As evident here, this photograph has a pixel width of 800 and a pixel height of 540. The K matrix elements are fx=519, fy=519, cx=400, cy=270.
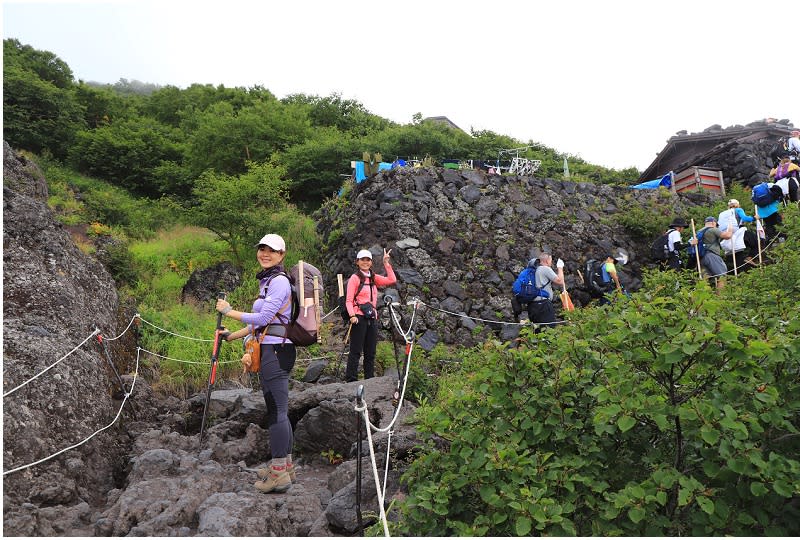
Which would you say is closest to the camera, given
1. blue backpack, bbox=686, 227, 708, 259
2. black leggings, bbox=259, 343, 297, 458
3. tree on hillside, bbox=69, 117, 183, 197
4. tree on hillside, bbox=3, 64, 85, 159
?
black leggings, bbox=259, 343, 297, 458

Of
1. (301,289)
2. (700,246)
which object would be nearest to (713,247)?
(700,246)

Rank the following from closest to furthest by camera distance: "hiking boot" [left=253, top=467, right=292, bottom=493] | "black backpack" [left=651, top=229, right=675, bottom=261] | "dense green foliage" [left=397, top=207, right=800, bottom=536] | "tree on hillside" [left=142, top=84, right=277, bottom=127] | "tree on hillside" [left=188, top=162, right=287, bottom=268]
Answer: "dense green foliage" [left=397, top=207, right=800, bottom=536] → "hiking boot" [left=253, top=467, right=292, bottom=493] → "tree on hillside" [left=188, top=162, right=287, bottom=268] → "black backpack" [left=651, top=229, right=675, bottom=261] → "tree on hillside" [left=142, top=84, right=277, bottom=127]

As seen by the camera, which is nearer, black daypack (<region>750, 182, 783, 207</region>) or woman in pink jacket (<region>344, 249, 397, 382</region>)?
woman in pink jacket (<region>344, 249, 397, 382</region>)

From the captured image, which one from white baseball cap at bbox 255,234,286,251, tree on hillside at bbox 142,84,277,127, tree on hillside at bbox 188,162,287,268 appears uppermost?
tree on hillside at bbox 142,84,277,127

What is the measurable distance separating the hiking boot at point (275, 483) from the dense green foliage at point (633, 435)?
4.87 ft

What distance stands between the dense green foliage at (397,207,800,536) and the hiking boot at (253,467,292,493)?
4.87 ft

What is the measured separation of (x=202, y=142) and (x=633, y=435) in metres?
25.0

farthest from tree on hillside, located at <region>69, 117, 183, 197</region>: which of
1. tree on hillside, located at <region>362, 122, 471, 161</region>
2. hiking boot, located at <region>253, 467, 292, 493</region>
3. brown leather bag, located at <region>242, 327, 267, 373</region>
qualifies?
hiking boot, located at <region>253, 467, 292, 493</region>

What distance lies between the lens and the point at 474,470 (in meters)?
3.03

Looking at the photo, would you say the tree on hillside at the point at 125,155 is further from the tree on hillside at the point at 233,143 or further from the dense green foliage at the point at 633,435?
the dense green foliage at the point at 633,435

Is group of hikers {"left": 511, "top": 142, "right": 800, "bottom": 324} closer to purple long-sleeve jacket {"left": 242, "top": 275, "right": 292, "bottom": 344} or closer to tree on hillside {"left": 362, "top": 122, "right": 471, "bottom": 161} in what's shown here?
purple long-sleeve jacket {"left": 242, "top": 275, "right": 292, "bottom": 344}

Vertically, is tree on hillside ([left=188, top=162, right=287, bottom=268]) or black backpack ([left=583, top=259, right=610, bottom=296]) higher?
tree on hillside ([left=188, top=162, right=287, bottom=268])

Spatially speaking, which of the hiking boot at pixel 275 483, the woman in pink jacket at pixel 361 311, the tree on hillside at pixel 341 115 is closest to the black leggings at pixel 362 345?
the woman in pink jacket at pixel 361 311

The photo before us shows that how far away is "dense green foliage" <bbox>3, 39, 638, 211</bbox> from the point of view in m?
21.8
